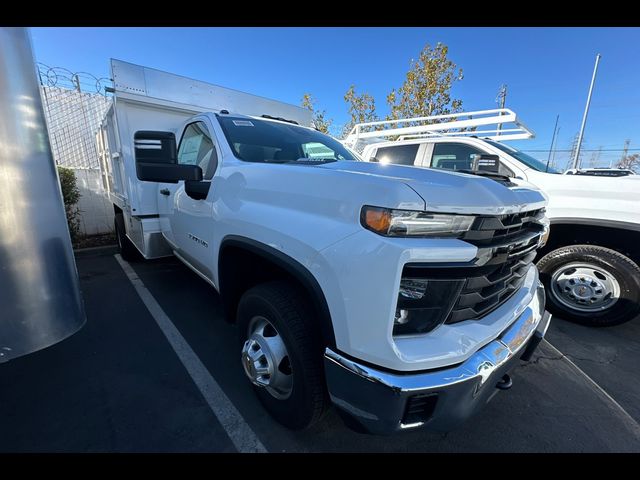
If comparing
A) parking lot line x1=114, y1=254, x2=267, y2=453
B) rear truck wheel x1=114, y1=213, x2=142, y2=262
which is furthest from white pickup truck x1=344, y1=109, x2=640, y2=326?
rear truck wheel x1=114, y1=213, x2=142, y2=262

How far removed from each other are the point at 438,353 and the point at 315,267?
0.64 meters

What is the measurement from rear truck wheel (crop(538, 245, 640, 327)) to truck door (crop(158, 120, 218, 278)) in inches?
147

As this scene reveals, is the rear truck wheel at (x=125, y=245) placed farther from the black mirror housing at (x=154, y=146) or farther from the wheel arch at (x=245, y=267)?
the wheel arch at (x=245, y=267)

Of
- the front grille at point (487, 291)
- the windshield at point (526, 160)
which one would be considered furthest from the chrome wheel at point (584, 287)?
the front grille at point (487, 291)

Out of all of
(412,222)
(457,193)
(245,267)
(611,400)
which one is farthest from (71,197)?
(611,400)

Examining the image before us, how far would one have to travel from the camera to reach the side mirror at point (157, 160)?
2.05 metres

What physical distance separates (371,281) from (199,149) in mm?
2351

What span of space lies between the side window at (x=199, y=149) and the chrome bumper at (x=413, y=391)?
5.92 feet

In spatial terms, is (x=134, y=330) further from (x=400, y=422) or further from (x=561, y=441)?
(x=561, y=441)

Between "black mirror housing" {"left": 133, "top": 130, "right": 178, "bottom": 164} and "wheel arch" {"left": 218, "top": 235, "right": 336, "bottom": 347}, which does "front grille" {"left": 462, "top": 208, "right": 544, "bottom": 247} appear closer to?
"wheel arch" {"left": 218, "top": 235, "right": 336, "bottom": 347}

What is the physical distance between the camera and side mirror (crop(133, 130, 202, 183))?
6.72ft

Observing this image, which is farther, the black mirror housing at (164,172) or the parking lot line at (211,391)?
the black mirror housing at (164,172)

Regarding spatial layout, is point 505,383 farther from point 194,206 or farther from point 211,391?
point 194,206

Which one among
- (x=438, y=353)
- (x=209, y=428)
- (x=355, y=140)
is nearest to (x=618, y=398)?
(x=438, y=353)
